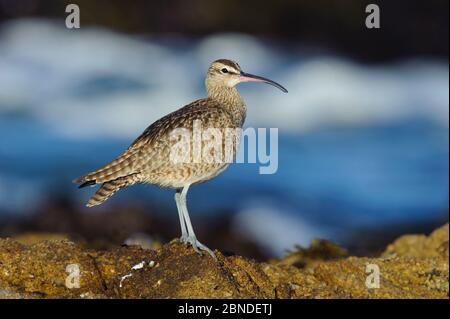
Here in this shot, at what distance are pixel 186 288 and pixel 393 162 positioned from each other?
485 inches

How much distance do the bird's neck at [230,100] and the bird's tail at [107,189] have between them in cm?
134

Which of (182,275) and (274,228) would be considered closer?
(182,275)

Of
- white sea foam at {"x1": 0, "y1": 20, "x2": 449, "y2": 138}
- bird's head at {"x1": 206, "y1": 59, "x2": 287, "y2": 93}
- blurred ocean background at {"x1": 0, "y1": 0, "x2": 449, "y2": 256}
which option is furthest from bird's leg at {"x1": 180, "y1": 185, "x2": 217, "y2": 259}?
white sea foam at {"x1": 0, "y1": 20, "x2": 449, "y2": 138}

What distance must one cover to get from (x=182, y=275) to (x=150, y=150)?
1332mm

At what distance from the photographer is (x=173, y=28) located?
2086 cm

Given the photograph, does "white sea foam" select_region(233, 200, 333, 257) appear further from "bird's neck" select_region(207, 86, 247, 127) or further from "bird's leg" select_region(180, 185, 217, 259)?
"bird's leg" select_region(180, 185, 217, 259)

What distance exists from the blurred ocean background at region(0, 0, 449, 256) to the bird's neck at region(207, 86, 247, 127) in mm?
5557

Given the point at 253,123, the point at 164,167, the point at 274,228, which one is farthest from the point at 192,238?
the point at 253,123

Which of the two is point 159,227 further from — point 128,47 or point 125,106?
point 128,47

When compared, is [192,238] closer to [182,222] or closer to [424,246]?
[182,222]

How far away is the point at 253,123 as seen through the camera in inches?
720

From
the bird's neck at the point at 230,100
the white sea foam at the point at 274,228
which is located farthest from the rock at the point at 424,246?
the white sea foam at the point at 274,228

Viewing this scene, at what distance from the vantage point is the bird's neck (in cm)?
815

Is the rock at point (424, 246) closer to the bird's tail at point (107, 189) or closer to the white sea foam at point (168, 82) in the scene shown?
the bird's tail at point (107, 189)
